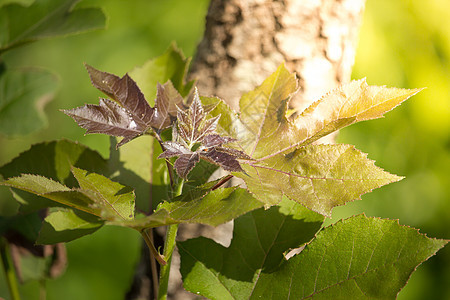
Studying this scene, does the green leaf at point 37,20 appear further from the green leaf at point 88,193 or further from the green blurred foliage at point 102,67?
the green blurred foliage at point 102,67

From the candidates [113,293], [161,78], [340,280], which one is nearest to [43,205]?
[161,78]

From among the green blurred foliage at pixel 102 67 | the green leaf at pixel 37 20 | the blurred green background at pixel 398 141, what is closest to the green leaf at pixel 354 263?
the green leaf at pixel 37 20

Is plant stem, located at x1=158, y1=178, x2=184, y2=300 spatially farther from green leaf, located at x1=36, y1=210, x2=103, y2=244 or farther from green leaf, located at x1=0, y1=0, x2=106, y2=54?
green leaf, located at x1=0, y1=0, x2=106, y2=54

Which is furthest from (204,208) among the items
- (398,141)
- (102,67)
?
(102,67)

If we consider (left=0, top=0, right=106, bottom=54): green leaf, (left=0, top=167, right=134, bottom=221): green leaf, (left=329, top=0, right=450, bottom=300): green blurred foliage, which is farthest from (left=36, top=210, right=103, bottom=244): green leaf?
(left=329, top=0, right=450, bottom=300): green blurred foliage

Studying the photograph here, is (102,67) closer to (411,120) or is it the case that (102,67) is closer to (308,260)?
(411,120)
